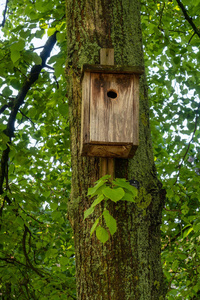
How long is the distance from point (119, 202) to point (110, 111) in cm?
47

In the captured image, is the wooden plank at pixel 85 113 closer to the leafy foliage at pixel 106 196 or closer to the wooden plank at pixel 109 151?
Answer: the wooden plank at pixel 109 151

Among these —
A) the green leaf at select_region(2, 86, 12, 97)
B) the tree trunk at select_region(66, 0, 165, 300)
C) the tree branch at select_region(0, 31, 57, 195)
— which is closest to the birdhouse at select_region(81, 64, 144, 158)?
the tree trunk at select_region(66, 0, 165, 300)

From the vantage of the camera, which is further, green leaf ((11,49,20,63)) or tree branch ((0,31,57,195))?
tree branch ((0,31,57,195))

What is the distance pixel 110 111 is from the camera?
189cm

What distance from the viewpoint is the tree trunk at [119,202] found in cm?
172

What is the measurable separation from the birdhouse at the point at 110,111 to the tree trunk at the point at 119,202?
0.34 feet

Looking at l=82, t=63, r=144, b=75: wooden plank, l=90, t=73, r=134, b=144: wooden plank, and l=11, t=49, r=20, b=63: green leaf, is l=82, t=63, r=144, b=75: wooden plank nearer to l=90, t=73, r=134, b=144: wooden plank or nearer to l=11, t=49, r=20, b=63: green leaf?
l=90, t=73, r=134, b=144: wooden plank

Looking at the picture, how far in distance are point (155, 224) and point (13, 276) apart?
6.93ft

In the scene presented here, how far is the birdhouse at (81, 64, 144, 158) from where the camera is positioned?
1838 millimetres

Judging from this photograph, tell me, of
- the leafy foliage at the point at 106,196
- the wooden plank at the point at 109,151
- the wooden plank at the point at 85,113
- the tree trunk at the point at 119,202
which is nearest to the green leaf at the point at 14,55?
the tree trunk at the point at 119,202

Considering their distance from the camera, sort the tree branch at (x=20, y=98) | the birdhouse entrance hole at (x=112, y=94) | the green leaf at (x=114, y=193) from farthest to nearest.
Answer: the tree branch at (x=20, y=98), the birdhouse entrance hole at (x=112, y=94), the green leaf at (x=114, y=193)

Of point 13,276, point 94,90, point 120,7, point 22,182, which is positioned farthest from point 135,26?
point 13,276

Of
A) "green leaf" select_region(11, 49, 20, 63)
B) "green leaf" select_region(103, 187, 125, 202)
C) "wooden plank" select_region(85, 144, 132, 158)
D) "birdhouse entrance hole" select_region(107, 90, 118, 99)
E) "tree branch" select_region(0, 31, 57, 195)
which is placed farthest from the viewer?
"tree branch" select_region(0, 31, 57, 195)

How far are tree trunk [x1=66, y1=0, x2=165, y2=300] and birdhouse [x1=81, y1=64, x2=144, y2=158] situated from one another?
10 cm
